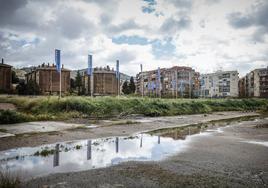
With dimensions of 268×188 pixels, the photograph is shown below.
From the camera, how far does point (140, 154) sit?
26.3 feet

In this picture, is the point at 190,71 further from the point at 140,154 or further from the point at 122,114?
the point at 140,154

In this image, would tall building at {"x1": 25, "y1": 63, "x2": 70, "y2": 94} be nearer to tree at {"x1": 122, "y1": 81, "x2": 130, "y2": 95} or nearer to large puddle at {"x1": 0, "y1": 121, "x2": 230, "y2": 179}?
tree at {"x1": 122, "y1": 81, "x2": 130, "y2": 95}

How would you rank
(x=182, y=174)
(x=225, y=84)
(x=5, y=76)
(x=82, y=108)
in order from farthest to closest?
(x=225, y=84) < (x=5, y=76) < (x=82, y=108) < (x=182, y=174)

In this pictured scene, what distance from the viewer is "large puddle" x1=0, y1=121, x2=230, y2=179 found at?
243 inches

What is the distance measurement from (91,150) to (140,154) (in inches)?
69.0

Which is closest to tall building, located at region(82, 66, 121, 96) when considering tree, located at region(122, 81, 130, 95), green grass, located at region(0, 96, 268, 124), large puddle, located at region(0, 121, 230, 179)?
tree, located at region(122, 81, 130, 95)

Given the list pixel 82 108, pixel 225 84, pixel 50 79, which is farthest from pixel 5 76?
pixel 225 84

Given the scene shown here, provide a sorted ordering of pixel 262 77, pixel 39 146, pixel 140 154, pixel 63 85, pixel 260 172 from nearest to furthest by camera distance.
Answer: pixel 260 172 → pixel 140 154 → pixel 39 146 → pixel 63 85 → pixel 262 77

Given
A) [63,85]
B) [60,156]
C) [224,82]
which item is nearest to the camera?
[60,156]

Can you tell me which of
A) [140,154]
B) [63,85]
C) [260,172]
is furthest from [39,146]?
[63,85]

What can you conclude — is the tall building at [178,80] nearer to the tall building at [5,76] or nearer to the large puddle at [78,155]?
the tall building at [5,76]

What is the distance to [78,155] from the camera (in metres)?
7.66

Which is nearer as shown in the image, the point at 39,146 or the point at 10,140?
the point at 39,146

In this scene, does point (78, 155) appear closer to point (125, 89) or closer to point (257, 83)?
point (125, 89)
